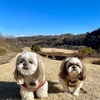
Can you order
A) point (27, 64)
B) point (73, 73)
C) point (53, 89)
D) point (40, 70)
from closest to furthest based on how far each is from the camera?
1. point (27, 64)
2. point (40, 70)
3. point (73, 73)
4. point (53, 89)

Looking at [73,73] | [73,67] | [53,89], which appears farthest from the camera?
[53,89]

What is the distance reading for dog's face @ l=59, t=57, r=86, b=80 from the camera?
19.9 feet

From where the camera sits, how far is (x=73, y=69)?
6.05 m

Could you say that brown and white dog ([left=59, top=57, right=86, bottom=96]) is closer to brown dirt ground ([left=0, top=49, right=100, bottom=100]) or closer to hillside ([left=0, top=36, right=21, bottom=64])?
brown dirt ground ([left=0, top=49, right=100, bottom=100])

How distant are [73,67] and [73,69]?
0.05m

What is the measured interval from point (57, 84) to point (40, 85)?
205 centimetres

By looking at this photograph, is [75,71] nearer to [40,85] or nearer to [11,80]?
[40,85]

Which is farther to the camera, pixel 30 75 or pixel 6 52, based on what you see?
pixel 6 52

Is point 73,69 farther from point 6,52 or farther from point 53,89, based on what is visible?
point 6,52

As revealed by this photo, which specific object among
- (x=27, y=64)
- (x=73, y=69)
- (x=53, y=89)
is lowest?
(x=53, y=89)

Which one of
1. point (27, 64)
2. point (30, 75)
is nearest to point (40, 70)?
point (30, 75)

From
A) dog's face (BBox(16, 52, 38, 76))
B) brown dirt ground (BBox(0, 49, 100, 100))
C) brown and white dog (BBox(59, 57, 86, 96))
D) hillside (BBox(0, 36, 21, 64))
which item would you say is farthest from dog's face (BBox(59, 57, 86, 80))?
hillside (BBox(0, 36, 21, 64))

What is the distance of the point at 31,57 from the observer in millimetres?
5500

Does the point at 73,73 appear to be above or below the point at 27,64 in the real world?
below
